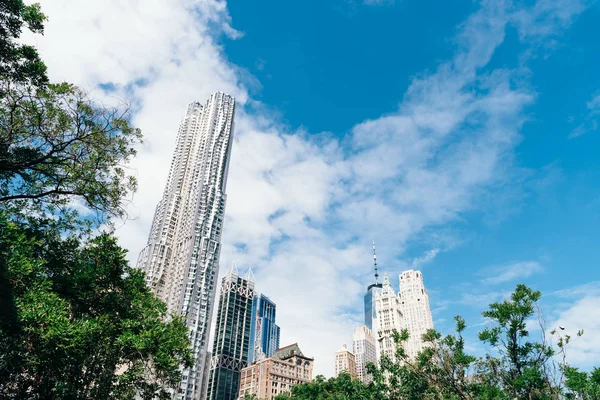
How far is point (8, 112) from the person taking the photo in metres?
14.5

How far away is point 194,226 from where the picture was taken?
336ft

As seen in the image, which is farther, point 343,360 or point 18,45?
point 343,360

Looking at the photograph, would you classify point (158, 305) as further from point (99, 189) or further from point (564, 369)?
point (564, 369)

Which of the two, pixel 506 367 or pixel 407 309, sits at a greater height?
pixel 407 309

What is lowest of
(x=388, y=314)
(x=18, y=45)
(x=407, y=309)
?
(x=18, y=45)

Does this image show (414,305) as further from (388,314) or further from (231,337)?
(231,337)

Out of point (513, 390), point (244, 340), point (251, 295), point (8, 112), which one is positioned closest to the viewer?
point (8, 112)

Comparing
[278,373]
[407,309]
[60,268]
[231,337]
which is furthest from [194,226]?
[407,309]

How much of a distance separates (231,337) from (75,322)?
140m

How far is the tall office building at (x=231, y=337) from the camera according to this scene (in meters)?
129

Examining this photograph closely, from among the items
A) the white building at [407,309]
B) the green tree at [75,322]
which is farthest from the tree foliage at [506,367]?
the white building at [407,309]

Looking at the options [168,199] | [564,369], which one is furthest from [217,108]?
[564,369]

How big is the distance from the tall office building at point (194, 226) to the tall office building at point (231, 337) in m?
41.8

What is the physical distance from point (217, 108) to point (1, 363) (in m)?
114
